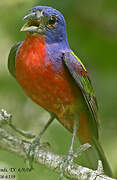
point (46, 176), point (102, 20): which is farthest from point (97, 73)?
point (46, 176)

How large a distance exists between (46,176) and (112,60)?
165 cm

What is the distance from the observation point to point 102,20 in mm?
5641

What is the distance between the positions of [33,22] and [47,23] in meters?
0.15

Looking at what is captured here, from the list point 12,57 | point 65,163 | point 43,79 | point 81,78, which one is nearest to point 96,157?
point 65,163

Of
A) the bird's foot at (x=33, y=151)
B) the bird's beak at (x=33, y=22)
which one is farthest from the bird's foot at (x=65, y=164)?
the bird's beak at (x=33, y=22)

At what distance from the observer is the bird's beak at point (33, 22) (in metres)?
4.61

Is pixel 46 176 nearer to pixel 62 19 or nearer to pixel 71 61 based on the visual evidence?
pixel 71 61

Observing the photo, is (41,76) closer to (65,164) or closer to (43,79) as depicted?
(43,79)

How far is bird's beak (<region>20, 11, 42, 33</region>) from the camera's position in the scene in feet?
15.1

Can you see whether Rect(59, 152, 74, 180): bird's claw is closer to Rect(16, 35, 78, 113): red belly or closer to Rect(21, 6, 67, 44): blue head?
Rect(16, 35, 78, 113): red belly

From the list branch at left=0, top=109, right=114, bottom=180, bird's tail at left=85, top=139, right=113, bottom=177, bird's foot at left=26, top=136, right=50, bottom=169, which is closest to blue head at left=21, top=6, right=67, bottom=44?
branch at left=0, top=109, right=114, bottom=180

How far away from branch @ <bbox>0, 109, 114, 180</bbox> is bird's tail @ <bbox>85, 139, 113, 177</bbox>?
65 cm

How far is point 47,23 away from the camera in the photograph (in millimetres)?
4789

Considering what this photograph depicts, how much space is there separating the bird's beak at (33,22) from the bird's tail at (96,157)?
1580 mm
